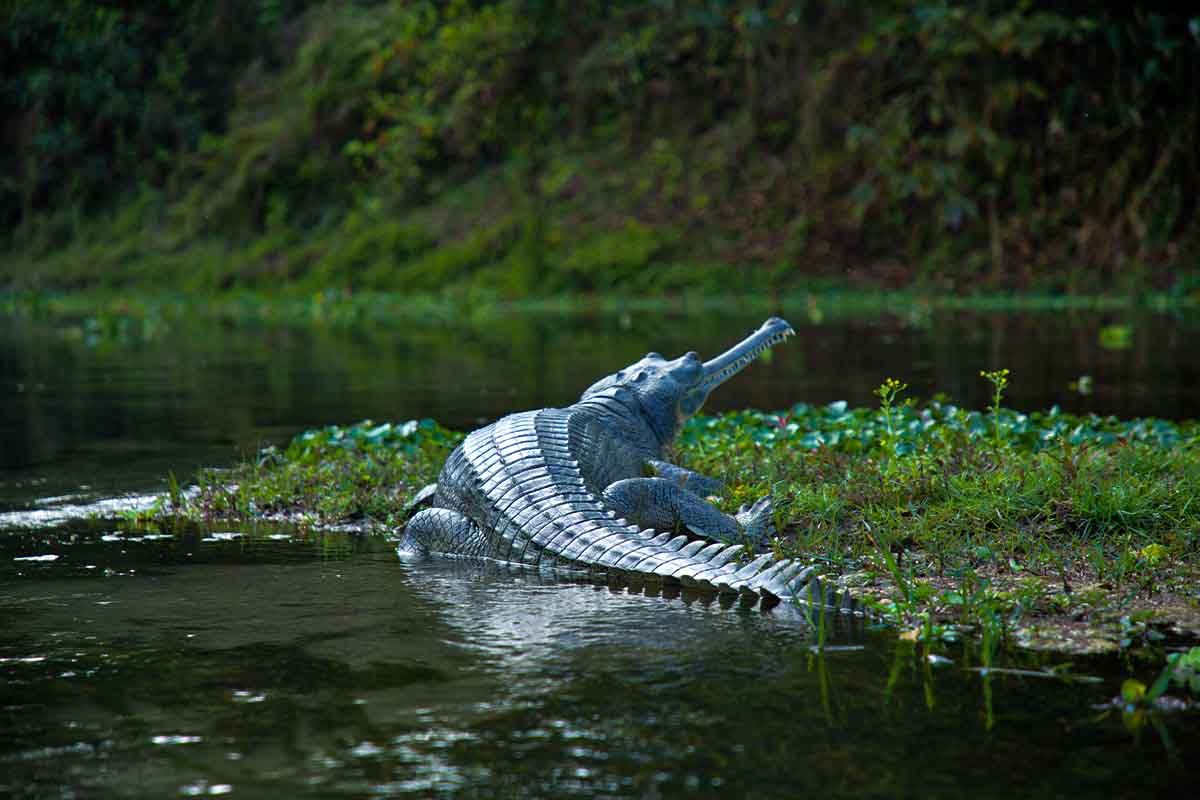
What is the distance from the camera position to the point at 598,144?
26.6m

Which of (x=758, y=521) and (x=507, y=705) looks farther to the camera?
(x=758, y=521)

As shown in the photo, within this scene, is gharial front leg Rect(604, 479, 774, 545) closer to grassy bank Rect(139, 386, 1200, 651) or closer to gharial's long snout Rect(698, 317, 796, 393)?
grassy bank Rect(139, 386, 1200, 651)

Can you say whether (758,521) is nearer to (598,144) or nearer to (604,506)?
(604,506)

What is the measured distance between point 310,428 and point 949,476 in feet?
16.8

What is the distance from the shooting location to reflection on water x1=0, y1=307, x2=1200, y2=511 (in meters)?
9.11

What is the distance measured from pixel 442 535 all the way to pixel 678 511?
0.96 meters

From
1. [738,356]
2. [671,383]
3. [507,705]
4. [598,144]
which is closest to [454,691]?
[507,705]

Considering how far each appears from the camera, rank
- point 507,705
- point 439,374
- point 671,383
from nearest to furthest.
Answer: point 507,705
point 671,383
point 439,374

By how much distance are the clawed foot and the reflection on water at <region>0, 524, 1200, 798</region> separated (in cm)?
85

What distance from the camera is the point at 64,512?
661 cm

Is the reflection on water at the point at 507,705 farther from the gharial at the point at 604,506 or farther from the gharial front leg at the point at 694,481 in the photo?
the gharial front leg at the point at 694,481

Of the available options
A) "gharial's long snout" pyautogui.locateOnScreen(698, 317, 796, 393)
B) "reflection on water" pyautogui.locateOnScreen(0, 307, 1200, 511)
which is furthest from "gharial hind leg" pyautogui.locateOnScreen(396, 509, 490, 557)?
"reflection on water" pyautogui.locateOnScreen(0, 307, 1200, 511)

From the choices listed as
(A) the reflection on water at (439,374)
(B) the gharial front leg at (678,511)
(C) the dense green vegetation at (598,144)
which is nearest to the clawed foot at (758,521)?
(B) the gharial front leg at (678,511)

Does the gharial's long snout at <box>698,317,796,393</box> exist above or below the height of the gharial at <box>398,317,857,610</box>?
above
